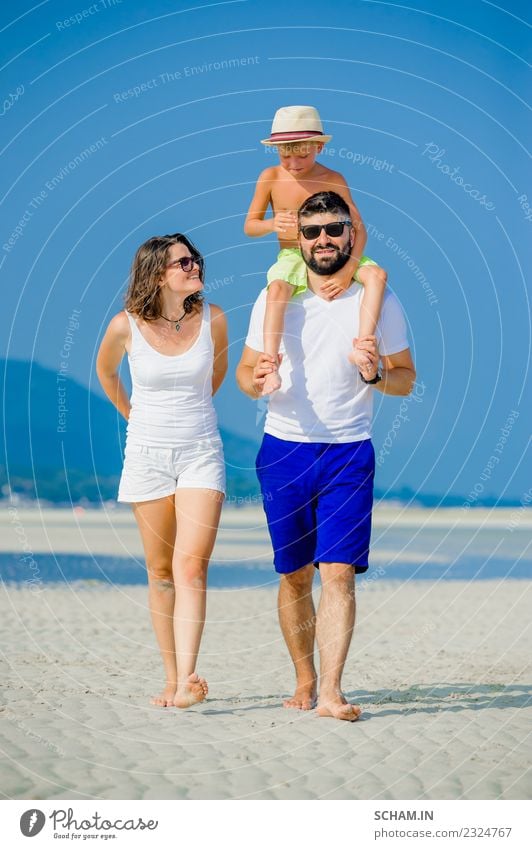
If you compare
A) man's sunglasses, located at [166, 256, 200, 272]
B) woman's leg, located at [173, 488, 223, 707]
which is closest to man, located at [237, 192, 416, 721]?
woman's leg, located at [173, 488, 223, 707]

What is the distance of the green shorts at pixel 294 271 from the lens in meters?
9.08

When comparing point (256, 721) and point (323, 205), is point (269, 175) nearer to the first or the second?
point (323, 205)

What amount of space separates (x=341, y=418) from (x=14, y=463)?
54765 millimetres

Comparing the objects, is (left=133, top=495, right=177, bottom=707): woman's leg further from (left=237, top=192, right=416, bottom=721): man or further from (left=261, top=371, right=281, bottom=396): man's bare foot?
(left=261, top=371, right=281, bottom=396): man's bare foot

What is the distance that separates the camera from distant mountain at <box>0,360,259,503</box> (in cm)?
6028

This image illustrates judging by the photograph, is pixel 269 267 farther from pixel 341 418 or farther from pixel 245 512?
pixel 245 512

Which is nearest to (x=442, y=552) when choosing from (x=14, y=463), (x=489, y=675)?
(x=489, y=675)

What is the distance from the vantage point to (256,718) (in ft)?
30.6

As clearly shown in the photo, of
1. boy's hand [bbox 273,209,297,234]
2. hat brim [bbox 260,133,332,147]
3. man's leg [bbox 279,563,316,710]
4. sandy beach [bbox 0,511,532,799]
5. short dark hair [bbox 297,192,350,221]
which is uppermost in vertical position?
hat brim [bbox 260,133,332,147]

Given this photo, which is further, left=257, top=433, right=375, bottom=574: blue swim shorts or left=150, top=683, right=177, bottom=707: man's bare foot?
left=150, top=683, right=177, bottom=707: man's bare foot

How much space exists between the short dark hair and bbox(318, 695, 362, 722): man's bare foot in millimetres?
3221

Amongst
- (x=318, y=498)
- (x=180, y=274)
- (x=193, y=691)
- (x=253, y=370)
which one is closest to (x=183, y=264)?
(x=180, y=274)

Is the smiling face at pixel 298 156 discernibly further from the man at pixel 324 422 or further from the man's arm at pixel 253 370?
the man's arm at pixel 253 370

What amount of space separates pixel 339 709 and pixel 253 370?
232cm
